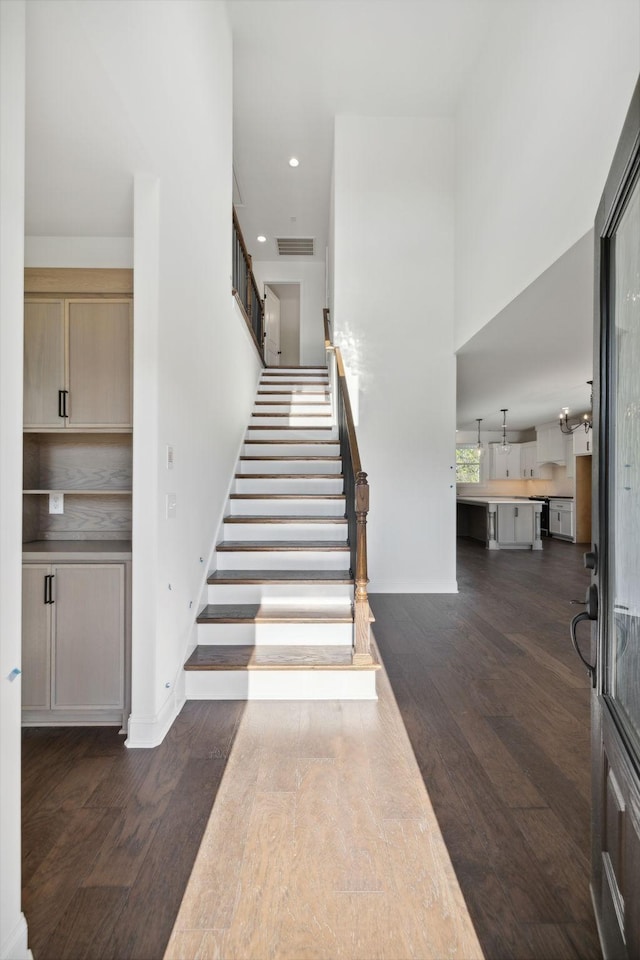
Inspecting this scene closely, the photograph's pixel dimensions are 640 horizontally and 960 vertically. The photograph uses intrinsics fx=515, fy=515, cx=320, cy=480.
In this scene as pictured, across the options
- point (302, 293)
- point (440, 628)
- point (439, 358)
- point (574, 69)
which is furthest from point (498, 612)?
point (302, 293)

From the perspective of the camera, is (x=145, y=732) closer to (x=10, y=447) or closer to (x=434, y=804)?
(x=434, y=804)

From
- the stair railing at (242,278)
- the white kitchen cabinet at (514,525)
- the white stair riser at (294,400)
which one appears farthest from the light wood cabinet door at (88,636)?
the white kitchen cabinet at (514,525)

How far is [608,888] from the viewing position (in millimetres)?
1295

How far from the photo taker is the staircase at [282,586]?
2889 mm

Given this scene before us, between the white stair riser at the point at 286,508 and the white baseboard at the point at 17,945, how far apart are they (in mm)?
3174

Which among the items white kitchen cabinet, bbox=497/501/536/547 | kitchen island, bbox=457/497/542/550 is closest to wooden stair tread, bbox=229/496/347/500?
kitchen island, bbox=457/497/542/550

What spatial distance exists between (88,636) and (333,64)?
570cm

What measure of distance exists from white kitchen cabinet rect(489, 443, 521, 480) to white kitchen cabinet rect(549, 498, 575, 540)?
4.32 feet

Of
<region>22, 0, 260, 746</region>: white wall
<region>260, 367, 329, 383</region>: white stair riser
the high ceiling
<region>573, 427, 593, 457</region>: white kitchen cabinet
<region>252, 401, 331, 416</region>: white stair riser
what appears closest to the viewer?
<region>22, 0, 260, 746</region>: white wall

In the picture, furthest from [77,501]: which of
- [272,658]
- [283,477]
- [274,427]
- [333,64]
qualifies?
[333,64]

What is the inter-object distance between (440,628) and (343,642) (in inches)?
54.6

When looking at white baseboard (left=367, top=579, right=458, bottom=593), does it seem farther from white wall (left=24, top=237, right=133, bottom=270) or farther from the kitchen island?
the kitchen island

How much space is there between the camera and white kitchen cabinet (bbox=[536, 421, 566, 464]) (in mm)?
11210

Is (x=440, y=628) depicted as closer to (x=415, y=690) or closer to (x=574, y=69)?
(x=415, y=690)
